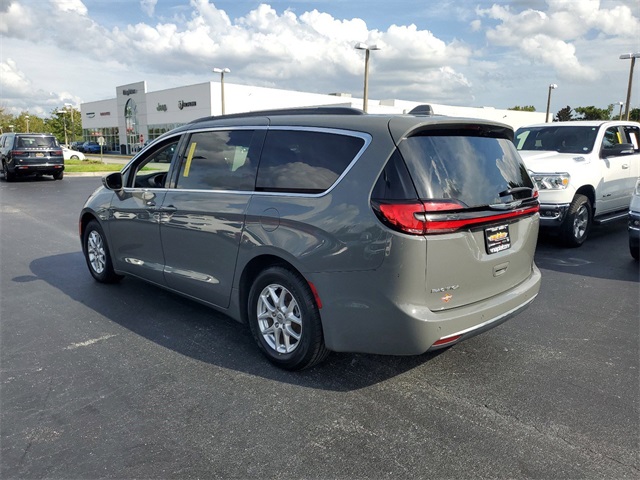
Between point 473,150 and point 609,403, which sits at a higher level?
point 473,150

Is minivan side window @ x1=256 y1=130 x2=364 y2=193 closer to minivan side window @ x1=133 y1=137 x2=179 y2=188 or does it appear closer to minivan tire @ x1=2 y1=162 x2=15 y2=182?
minivan side window @ x1=133 y1=137 x2=179 y2=188

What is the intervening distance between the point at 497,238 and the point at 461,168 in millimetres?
556

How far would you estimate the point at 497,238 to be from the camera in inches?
134

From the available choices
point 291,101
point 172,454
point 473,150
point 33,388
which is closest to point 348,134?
point 473,150

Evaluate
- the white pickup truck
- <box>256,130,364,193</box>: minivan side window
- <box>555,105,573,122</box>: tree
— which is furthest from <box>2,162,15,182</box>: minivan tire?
<box>555,105,573,122</box>: tree

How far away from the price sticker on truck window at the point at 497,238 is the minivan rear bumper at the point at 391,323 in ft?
1.18

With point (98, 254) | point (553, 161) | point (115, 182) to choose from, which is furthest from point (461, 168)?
point (553, 161)

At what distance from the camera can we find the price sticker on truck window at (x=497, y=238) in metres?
3.32

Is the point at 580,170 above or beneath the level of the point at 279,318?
above

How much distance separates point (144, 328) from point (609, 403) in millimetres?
3712

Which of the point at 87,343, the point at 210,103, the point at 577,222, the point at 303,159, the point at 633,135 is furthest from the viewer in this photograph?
the point at 210,103

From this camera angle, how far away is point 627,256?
7398 millimetres

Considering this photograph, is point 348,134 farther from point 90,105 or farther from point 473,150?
point 90,105

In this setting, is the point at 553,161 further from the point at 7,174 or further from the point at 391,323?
the point at 7,174
